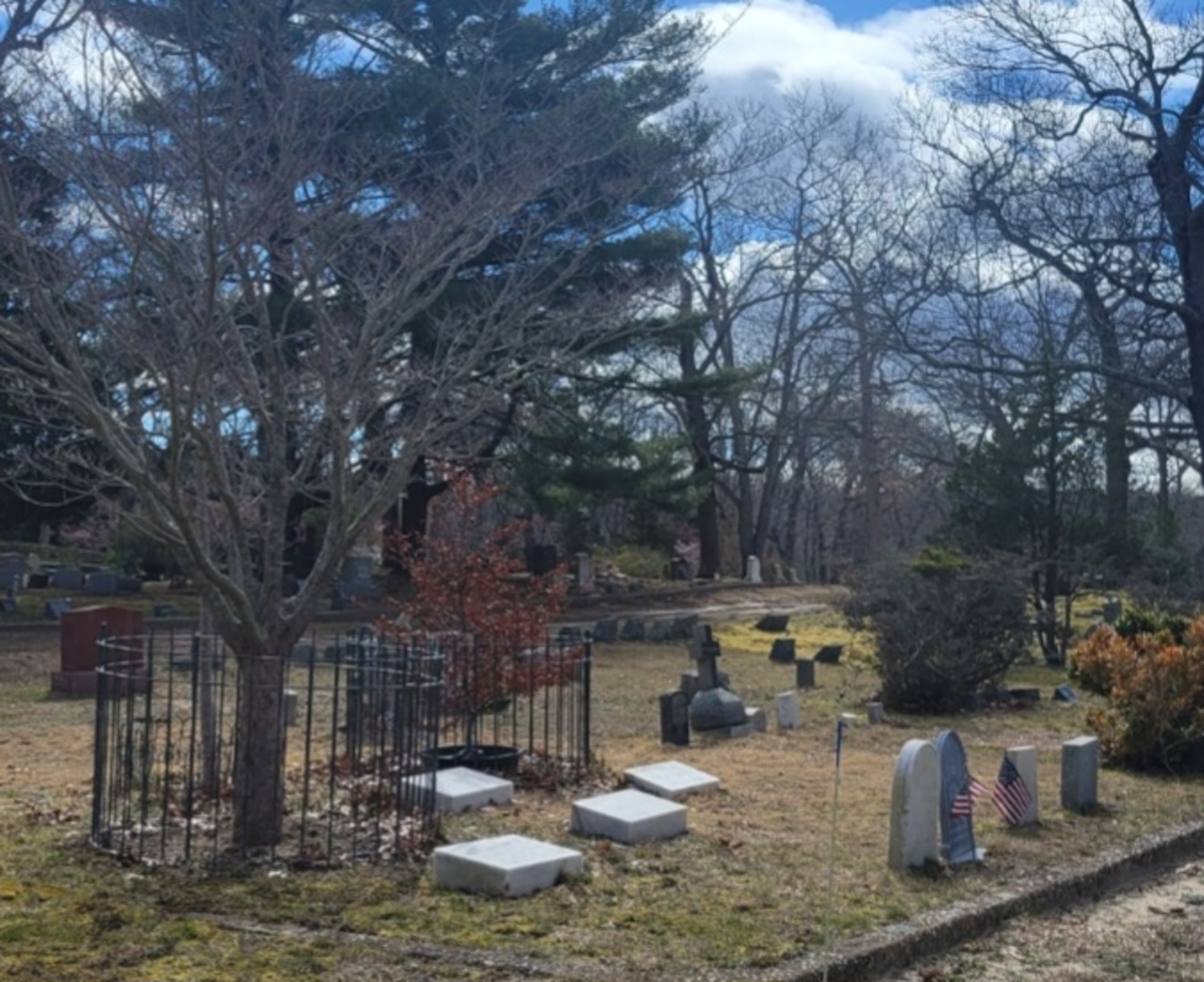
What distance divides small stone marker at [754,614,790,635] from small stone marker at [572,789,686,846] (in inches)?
801

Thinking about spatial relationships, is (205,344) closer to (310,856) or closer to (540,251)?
(310,856)

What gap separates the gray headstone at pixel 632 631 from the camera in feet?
87.7

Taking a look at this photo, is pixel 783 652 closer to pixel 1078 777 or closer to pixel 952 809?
pixel 1078 777

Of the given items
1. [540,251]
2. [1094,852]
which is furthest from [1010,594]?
A: [1094,852]

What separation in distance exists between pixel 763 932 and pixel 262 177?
5.57 metres

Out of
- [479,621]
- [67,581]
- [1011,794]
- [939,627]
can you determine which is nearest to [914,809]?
[1011,794]

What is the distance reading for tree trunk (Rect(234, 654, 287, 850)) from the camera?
7.68 m

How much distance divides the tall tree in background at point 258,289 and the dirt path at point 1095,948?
12.1 ft

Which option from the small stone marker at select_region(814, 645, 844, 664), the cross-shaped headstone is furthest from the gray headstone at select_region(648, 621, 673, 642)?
the cross-shaped headstone

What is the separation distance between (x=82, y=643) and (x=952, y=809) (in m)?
12.5

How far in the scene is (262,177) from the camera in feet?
30.3

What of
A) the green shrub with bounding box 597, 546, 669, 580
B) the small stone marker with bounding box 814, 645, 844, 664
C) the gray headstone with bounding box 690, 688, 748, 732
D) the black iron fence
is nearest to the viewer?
the black iron fence

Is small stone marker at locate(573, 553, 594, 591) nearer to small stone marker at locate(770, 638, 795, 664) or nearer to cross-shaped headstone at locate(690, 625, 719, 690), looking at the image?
small stone marker at locate(770, 638, 795, 664)

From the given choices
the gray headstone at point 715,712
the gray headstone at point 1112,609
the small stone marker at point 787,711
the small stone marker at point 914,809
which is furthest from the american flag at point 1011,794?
the gray headstone at point 1112,609
